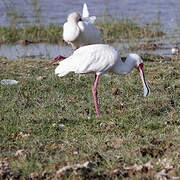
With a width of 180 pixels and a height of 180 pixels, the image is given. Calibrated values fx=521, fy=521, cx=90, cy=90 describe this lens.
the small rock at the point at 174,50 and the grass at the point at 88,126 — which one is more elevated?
the grass at the point at 88,126

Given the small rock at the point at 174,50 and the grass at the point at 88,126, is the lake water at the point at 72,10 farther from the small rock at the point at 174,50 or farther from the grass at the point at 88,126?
the grass at the point at 88,126

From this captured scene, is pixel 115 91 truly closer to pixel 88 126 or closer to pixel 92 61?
pixel 92 61

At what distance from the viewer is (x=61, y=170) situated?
13.4ft

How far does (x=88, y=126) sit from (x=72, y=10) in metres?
11.7

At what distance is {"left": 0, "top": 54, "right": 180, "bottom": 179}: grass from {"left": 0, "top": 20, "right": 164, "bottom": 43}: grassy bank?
463 cm

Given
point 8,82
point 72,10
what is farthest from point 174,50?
point 72,10

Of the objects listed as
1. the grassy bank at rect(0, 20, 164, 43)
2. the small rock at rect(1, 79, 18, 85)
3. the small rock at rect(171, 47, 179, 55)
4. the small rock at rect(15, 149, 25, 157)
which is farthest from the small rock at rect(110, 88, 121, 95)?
the grassy bank at rect(0, 20, 164, 43)

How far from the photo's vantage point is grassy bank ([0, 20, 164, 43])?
13.9 meters

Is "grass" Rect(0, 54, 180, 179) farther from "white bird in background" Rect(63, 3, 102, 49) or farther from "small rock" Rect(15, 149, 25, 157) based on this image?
"white bird in background" Rect(63, 3, 102, 49)

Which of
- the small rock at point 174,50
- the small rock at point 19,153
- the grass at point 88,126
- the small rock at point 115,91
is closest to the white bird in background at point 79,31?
the grass at point 88,126

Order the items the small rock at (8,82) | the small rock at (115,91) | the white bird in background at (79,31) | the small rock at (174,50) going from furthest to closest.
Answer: the small rock at (174,50) → the white bird in background at (79,31) → the small rock at (8,82) → the small rock at (115,91)

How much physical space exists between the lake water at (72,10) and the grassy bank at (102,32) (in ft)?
1.64

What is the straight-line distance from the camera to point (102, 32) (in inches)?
565

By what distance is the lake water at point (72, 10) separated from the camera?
43.4 ft
